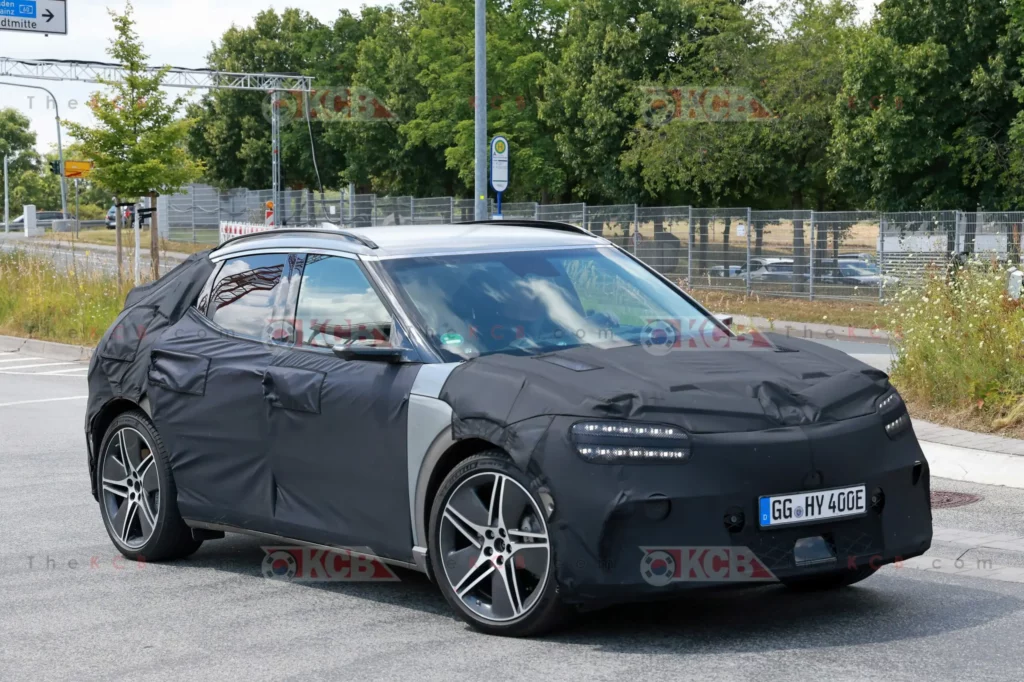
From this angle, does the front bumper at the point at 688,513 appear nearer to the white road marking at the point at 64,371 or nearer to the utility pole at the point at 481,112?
the white road marking at the point at 64,371

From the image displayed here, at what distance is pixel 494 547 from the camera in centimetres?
559

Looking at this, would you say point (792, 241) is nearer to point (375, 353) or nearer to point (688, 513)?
point (375, 353)

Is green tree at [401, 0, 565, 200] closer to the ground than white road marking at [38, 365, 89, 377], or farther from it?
farther from it

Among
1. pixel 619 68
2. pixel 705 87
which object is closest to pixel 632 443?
pixel 705 87

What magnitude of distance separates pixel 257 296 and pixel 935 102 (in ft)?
Result: 110

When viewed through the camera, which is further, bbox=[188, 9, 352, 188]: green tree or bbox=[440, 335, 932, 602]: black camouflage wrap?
bbox=[188, 9, 352, 188]: green tree

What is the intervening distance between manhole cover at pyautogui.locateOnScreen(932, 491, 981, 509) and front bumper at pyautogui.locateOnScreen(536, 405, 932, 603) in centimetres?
377

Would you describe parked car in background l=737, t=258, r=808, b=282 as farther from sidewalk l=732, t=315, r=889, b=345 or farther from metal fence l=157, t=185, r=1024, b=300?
sidewalk l=732, t=315, r=889, b=345

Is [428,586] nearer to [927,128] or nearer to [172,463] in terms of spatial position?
[172,463]

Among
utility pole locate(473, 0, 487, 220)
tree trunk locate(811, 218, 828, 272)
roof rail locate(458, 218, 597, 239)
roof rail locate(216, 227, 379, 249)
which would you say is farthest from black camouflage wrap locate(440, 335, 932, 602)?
tree trunk locate(811, 218, 828, 272)

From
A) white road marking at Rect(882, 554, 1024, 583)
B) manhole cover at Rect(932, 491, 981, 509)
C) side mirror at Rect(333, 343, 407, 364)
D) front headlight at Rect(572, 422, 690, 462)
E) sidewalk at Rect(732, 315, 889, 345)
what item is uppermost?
side mirror at Rect(333, 343, 407, 364)

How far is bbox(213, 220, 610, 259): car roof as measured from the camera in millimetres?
6586

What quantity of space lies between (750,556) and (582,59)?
154 ft

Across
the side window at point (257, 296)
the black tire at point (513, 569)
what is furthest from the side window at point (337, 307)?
the black tire at point (513, 569)
